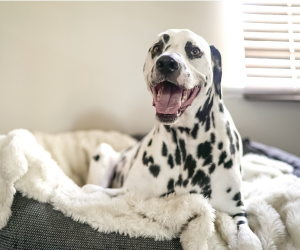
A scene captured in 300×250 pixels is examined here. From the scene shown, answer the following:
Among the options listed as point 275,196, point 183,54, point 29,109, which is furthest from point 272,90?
point 29,109

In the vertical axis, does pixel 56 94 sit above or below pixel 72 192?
above

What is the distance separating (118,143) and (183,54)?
122cm

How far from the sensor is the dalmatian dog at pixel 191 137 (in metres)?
0.96

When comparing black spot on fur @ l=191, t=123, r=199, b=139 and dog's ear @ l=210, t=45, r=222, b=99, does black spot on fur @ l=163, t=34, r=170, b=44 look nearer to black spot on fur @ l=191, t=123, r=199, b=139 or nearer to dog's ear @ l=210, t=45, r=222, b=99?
dog's ear @ l=210, t=45, r=222, b=99

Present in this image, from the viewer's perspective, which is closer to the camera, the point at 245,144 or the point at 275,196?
the point at 275,196

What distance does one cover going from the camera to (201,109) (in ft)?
3.40

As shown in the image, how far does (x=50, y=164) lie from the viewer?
1.11 m

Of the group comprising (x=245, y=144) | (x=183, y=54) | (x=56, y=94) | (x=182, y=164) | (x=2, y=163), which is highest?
(x=183, y=54)

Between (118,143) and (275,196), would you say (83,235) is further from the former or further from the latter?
(118,143)

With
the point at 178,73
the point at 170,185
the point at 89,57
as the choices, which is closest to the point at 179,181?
the point at 170,185

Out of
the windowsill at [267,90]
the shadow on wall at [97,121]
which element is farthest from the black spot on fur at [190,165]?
the shadow on wall at [97,121]

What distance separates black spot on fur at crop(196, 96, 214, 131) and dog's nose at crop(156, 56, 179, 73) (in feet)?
0.81

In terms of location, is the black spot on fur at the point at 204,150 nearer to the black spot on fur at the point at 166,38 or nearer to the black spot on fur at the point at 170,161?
the black spot on fur at the point at 170,161

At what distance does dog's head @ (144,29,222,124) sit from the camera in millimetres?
896
